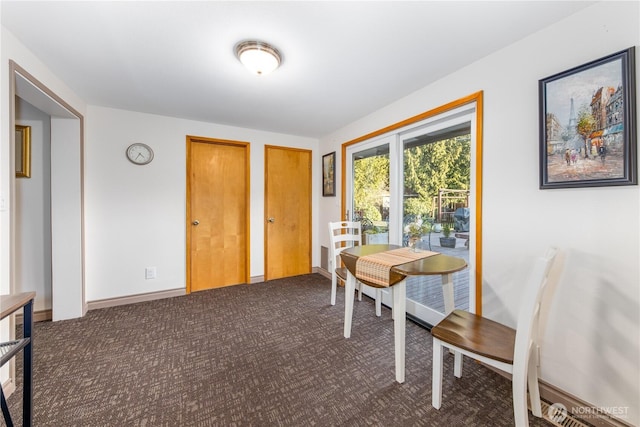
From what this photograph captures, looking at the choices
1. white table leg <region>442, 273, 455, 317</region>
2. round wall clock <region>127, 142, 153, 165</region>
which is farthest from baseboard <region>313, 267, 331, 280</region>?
round wall clock <region>127, 142, 153, 165</region>

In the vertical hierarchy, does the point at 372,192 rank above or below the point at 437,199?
above

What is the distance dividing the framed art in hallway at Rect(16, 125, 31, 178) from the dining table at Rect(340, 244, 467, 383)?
10.5 feet

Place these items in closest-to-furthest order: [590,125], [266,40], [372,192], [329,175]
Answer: [590,125], [266,40], [372,192], [329,175]

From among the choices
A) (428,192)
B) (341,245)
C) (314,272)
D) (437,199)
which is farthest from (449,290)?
(314,272)

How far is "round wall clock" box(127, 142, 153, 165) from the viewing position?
2.92 meters

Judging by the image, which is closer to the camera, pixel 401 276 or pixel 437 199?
pixel 401 276

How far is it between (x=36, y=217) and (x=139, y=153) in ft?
3.72

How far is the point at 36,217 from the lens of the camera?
2514mm

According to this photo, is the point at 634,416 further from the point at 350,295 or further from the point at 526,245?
the point at 350,295

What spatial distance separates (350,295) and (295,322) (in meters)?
0.72

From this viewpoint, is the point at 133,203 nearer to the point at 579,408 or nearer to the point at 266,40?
the point at 266,40

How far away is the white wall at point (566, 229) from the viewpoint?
1.26 metres

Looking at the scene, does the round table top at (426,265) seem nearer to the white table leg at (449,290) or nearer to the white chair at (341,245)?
the white table leg at (449,290)

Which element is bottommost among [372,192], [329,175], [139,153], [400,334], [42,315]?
[42,315]
